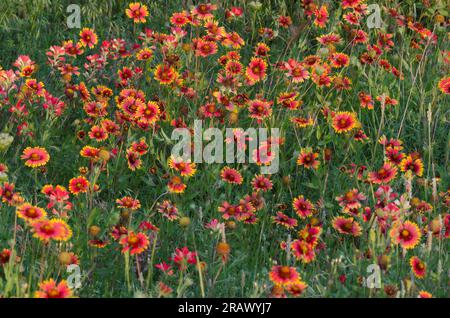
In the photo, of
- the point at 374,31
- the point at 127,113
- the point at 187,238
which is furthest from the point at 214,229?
the point at 374,31

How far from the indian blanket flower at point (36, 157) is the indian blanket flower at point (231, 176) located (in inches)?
29.2

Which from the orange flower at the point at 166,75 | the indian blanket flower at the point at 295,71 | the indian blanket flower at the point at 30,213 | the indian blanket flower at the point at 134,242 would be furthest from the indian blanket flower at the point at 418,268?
the orange flower at the point at 166,75

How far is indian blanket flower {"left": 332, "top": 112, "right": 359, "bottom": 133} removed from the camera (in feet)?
10.7

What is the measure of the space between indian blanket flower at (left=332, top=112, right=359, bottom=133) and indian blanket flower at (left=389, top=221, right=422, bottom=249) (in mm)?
831

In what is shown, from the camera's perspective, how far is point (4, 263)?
7.61 feet

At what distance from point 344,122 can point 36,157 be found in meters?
1.37

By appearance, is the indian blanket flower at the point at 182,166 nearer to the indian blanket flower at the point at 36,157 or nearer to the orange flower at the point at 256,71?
the indian blanket flower at the point at 36,157

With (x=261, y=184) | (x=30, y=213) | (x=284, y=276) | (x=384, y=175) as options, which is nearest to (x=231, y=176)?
(x=261, y=184)

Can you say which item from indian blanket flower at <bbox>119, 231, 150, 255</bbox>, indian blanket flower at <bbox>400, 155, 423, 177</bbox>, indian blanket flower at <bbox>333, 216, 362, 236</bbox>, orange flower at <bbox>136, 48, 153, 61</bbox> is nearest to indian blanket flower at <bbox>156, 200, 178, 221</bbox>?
indian blanket flower at <bbox>119, 231, 150, 255</bbox>

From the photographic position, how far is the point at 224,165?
3.27 m

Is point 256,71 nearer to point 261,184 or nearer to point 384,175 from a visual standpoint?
point 261,184

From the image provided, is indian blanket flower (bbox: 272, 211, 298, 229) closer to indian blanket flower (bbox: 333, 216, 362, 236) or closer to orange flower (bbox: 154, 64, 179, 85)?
indian blanket flower (bbox: 333, 216, 362, 236)

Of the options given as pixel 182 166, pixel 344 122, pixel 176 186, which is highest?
pixel 344 122

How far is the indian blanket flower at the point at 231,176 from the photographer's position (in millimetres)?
3064
